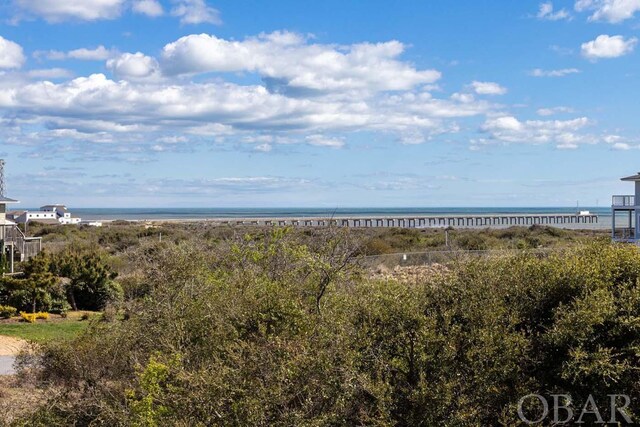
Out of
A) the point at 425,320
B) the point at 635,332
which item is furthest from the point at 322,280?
the point at 635,332

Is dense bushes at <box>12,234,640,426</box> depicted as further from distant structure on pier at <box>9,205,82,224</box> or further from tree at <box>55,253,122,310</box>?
distant structure on pier at <box>9,205,82,224</box>

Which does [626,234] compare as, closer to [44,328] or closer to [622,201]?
[622,201]

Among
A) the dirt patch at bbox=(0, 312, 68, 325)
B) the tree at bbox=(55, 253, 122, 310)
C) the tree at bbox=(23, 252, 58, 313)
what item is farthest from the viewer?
the tree at bbox=(55, 253, 122, 310)

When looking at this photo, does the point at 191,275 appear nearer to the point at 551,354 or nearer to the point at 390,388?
the point at 390,388

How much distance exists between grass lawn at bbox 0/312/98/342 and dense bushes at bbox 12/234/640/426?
43.0 ft

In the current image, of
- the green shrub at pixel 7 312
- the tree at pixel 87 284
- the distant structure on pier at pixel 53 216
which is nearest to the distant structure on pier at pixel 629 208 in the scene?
the tree at pixel 87 284

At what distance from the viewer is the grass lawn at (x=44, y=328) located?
2330 centimetres

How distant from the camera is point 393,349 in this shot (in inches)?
352

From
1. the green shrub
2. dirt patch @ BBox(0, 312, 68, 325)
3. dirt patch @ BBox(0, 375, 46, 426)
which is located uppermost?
dirt patch @ BBox(0, 375, 46, 426)

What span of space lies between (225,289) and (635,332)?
6042 millimetres

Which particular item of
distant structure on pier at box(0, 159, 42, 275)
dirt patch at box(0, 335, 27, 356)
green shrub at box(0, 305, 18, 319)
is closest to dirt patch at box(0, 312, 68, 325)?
green shrub at box(0, 305, 18, 319)

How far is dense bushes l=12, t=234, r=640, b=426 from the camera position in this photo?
831cm

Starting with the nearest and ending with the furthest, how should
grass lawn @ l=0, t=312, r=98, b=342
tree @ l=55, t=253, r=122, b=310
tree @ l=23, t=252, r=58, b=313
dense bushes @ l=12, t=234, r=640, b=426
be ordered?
1. dense bushes @ l=12, t=234, r=640, b=426
2. grass lawn @ l=0, t=312, r=98, b=342
3. tree @ l=23, t=252, r=58, b=313
4. tree @ l=55, t=253, r=122, b=310

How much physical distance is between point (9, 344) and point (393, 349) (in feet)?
55.6
